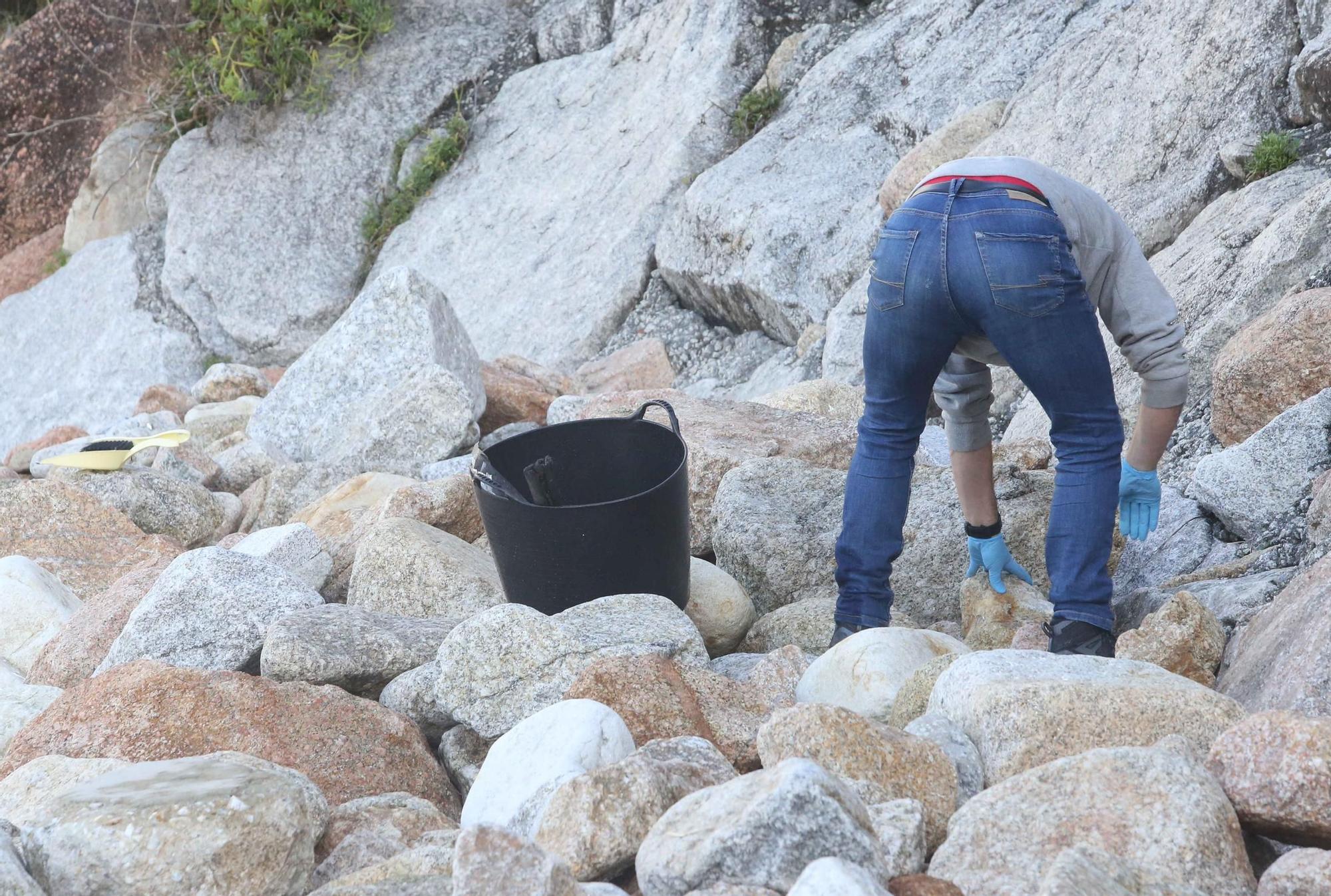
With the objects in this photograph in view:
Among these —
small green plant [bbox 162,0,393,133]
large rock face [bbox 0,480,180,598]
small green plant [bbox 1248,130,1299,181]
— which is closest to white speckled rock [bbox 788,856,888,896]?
large rock face [bbox 0,480,180,598]

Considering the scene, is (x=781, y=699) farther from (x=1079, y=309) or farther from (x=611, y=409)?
(x=611, y=409)

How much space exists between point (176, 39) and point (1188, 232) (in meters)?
→ 8.89

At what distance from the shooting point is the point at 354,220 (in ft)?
33.0

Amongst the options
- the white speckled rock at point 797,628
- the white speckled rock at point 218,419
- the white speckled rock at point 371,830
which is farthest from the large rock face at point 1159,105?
the white speckled rock at point 218,419

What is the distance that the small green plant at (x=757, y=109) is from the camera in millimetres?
8016

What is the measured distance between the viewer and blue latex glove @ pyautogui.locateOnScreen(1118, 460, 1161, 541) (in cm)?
293

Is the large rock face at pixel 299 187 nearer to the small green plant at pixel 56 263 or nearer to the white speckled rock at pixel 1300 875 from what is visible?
the small green plant at pixel 56 263

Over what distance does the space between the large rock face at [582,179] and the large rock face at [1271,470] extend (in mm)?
4807

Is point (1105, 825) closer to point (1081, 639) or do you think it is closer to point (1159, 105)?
point (1081, 639)

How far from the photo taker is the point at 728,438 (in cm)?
416

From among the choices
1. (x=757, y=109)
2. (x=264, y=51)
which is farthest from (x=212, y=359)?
(x=757, y=109)

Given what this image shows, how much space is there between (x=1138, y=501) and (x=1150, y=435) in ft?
0.77

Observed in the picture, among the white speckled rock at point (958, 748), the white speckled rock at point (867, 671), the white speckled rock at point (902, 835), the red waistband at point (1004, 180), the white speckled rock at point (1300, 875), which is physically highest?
the red waistband at point (1004, 180)

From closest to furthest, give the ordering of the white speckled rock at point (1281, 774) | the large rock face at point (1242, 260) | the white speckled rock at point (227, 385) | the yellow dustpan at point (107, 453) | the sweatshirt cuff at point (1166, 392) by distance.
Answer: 1. the white speckled rock at point (1281, 774)
2. the sweatshirt cuff at point (1166, 392)
3. the large rock face at point (1242, 260)
4. the yellow dustpan at point (107, 453)
5. the white speckled rock at point (227, 385)
